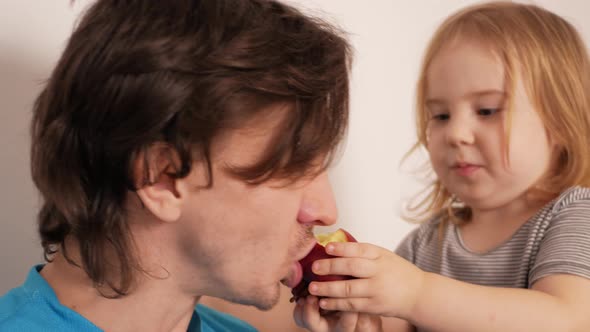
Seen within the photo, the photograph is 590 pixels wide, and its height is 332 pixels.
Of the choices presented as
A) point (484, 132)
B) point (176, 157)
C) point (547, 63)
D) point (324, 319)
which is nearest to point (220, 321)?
point (324, 319)

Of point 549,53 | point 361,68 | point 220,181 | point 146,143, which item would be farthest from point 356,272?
point 361,68

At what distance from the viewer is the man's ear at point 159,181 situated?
851 mm

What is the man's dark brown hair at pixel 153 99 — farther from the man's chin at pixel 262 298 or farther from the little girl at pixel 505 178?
the little girl at pixel 505 178

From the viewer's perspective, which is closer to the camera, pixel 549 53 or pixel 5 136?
pixel 5 136

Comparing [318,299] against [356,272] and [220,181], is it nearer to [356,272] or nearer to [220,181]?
[356,272]

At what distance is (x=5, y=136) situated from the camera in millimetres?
1102

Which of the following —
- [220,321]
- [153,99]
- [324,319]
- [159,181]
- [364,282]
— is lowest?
[220,321]

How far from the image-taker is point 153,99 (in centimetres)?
81

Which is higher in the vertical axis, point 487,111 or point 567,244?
point 487,111

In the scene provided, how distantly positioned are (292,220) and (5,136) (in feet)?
1.63

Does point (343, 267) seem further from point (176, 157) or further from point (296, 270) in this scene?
point (176, 157)

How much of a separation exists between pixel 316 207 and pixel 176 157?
8.6 inches

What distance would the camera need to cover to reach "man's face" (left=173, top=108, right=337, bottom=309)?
34.9 inches

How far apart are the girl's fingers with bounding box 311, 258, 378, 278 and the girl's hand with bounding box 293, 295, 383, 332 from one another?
0.07m
